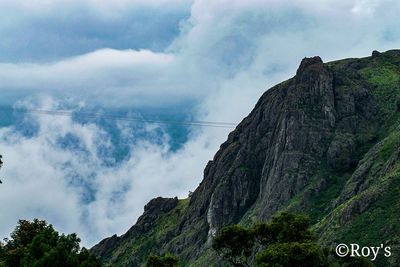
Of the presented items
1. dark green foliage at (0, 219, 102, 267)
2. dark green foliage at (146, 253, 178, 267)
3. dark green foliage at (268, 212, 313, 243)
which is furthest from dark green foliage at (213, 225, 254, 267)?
dark green foliage at (0, 219, 102, 267)

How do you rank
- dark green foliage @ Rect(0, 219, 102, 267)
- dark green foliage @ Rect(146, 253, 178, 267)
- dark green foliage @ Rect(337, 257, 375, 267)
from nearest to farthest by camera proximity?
1. dark green foliage @ Rect(0, 219, 102, 267)
2. dark green foliage @ Rect(337, 257, 375, 267)
3. dark green foliage @ Rect(146, 253, 178, 267)

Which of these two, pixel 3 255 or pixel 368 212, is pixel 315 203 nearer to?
pixel 368 212

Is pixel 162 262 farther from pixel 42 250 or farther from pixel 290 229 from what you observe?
pixel 42 250

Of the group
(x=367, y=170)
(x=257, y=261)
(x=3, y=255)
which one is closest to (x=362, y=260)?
(x=257, y=261)

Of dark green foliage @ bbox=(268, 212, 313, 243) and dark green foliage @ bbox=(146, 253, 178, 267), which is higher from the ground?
dark green foliage @ bbox=(146, 253, 178, 267)

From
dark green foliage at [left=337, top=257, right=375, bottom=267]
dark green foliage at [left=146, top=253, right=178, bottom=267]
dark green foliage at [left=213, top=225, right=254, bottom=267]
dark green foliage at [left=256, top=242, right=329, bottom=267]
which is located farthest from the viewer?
dark green foliage at [left=146, top=253, right=178, bottom=267]

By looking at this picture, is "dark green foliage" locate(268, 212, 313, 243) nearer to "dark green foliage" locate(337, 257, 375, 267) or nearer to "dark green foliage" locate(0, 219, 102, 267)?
"dark green foliage" locate(337, 257, 375, 267)

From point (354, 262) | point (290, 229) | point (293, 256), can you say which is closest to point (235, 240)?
point (290, 229)

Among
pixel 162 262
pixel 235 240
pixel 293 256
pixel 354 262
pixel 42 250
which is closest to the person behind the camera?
pixel 42 250

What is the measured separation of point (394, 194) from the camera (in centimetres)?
14800

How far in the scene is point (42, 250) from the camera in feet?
245

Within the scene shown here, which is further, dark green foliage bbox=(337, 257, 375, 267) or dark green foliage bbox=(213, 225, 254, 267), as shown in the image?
dark green foliage bbox=(337, 257, 375, 267)

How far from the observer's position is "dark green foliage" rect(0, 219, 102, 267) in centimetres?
7003

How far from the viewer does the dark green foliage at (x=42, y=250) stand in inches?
2757
